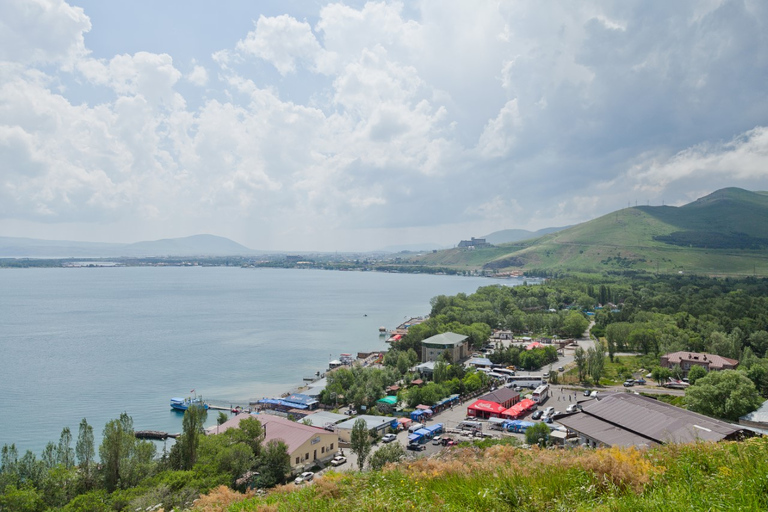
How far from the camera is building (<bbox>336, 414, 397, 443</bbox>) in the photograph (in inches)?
820

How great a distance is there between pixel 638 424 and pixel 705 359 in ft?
69.1

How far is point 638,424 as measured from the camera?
13867 millimetres

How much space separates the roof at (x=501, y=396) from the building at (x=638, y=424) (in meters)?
8.45

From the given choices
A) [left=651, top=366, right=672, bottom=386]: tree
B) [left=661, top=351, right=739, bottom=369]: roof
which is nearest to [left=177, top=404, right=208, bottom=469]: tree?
[left=651, top=366, right=672, bottom=386]: tree

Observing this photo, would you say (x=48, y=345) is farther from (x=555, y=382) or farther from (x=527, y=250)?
(x=527, y=250)

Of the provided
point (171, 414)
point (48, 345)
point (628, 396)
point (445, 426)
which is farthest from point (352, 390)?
point (48, 345)

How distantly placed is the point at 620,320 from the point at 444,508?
5087 centimetres

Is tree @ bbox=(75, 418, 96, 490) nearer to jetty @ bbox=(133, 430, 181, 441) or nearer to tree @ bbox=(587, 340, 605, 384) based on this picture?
jetty @ bbox=(133, 430, 181, 441)

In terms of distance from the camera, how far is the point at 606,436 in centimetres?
1363

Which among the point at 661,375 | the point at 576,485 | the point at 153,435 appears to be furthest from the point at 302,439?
the point at 661,375

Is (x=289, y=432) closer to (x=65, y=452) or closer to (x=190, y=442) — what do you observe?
(x=190, y=442)

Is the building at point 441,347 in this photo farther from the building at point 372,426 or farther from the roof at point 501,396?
the building at point 372,426

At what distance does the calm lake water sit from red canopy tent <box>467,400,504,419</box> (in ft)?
46.7

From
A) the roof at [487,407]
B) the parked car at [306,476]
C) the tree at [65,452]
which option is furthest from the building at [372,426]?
the tree at [65,452]
